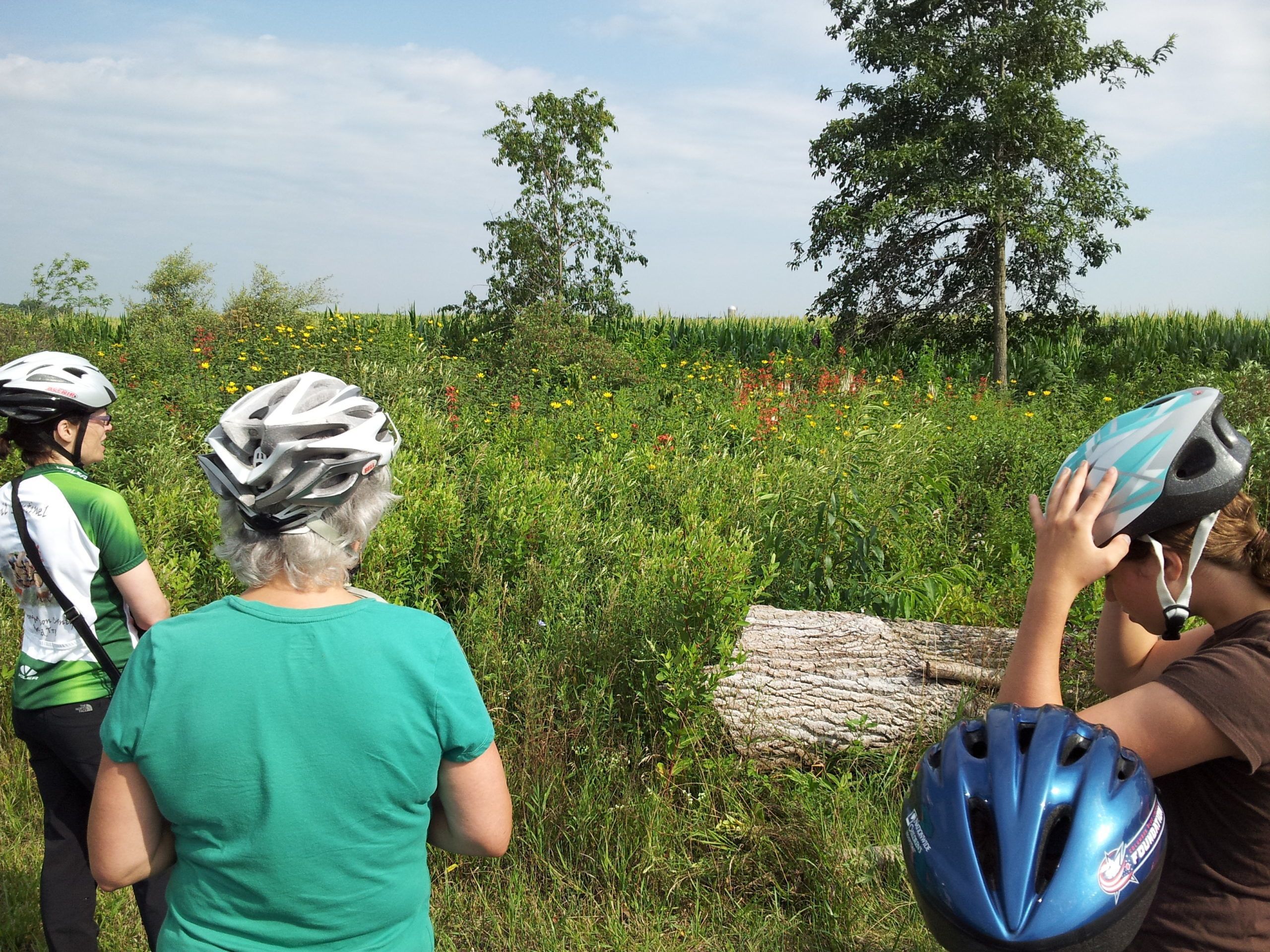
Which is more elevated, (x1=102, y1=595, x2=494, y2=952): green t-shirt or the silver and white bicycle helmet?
the silver and white bicycle helmet

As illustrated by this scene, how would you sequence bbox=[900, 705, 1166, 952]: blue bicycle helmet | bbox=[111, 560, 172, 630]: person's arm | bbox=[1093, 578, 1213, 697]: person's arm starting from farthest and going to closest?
bbox=[111, 560, 172, 630]: person's arm < bbox=[1093, 578, 1213, 697]: person's arm < bbox=[900, 705, 1166, 952]: blue bicycle helmet

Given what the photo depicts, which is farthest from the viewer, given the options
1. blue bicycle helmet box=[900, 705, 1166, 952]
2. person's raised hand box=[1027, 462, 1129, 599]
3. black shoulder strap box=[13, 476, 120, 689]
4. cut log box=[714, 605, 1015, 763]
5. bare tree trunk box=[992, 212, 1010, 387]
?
bare tree trunk box=[992, 212, 1010, 387]

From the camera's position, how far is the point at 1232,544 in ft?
5.03

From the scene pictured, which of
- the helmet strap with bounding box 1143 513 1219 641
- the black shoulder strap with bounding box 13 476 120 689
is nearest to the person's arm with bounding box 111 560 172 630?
the black shoulder strap with bounding box 13 476 120 689

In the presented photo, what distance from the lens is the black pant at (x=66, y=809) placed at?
8.60 feet

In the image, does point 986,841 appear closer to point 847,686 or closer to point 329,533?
point 329,533

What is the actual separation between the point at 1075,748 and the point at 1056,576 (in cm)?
28

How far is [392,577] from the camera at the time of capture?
169 inches

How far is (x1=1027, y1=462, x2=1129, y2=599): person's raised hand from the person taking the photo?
146 centimetres

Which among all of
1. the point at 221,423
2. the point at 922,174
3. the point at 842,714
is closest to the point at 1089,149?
the point at 922,174

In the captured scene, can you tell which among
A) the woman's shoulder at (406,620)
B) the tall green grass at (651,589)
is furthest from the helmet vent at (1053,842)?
the tall green grass at (651,589)

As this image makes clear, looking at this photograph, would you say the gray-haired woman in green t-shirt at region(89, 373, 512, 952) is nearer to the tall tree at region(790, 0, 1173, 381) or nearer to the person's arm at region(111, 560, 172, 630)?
the person's arm at region(111, 560, 172, 630)

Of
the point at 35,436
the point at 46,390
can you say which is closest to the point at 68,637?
the point at 35,436

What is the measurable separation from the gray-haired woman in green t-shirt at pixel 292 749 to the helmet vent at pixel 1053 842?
86 centimetres
